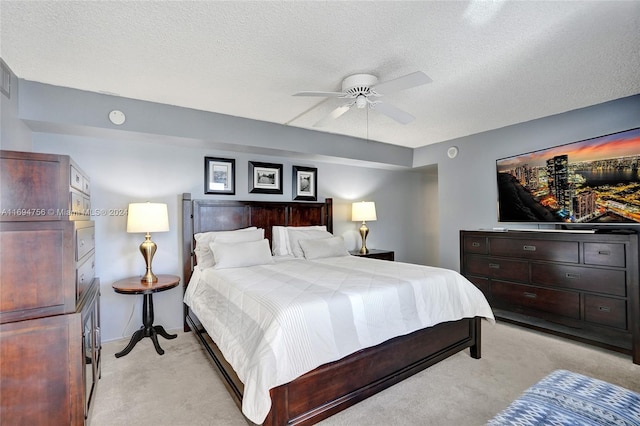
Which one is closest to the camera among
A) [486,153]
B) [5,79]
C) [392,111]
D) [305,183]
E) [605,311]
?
[5,79]

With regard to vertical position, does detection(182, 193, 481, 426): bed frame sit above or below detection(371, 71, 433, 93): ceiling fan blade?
below

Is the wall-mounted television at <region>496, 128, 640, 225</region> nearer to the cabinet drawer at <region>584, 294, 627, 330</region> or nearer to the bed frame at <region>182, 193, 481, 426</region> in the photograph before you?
the cabinet drawer at <region>584, 294, 627, 330</region>

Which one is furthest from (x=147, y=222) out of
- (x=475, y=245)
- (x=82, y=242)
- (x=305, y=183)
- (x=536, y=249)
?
(x=536, y=249)

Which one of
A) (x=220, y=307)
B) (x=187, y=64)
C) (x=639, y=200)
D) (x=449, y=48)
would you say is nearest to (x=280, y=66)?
(x=187, y=64)

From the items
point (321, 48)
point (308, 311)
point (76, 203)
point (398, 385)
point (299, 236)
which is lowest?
point (398, 385)

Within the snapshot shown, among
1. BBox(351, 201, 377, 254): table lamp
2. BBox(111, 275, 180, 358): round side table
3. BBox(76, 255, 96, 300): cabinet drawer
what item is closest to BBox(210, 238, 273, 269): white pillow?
BBox(111, 275, 180, 358): round side table

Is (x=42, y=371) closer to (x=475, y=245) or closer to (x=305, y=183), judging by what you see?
(x=305, y=183)

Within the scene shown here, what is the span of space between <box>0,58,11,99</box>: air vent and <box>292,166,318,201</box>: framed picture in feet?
9.81

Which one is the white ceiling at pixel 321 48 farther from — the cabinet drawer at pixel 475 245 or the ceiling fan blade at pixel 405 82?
the cabinet drawer at pixel 475 245

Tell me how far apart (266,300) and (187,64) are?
1.89 meters

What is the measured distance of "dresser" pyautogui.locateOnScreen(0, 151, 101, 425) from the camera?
1504mm

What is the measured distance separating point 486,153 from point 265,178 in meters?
3.16

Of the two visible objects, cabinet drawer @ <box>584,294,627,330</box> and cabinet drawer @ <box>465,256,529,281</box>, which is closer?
cabinet drawer @ <box>584,294,627,330</box>

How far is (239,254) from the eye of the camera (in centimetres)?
321
